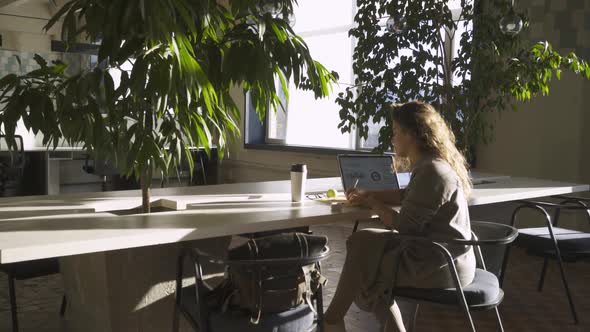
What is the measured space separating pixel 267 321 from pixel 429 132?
1127 millimetres

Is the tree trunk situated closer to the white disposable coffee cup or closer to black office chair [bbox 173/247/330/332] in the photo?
black office chair [bbox 173/247/330/332]

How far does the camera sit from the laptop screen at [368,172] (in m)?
3.12

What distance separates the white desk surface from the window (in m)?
4.91

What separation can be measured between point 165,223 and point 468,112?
285 centimetres

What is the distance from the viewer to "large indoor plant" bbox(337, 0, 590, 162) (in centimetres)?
429

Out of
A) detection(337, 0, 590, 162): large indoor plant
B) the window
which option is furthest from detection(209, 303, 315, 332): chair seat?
the window

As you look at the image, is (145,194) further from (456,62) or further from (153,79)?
(456,62)

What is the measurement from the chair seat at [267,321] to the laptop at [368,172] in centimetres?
112

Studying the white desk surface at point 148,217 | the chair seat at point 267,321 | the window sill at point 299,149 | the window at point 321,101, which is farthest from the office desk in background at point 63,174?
the chair seat at point 267,321

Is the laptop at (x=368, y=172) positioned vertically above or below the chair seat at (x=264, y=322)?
above

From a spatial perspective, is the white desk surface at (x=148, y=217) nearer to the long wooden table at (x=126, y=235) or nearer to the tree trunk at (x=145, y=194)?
the long wooden table at (x=126, y=235)

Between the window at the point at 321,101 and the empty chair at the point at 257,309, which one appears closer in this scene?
the empty chair at the point at 257,309

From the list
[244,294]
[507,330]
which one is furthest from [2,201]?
[507,330]

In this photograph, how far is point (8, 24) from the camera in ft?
36.6
